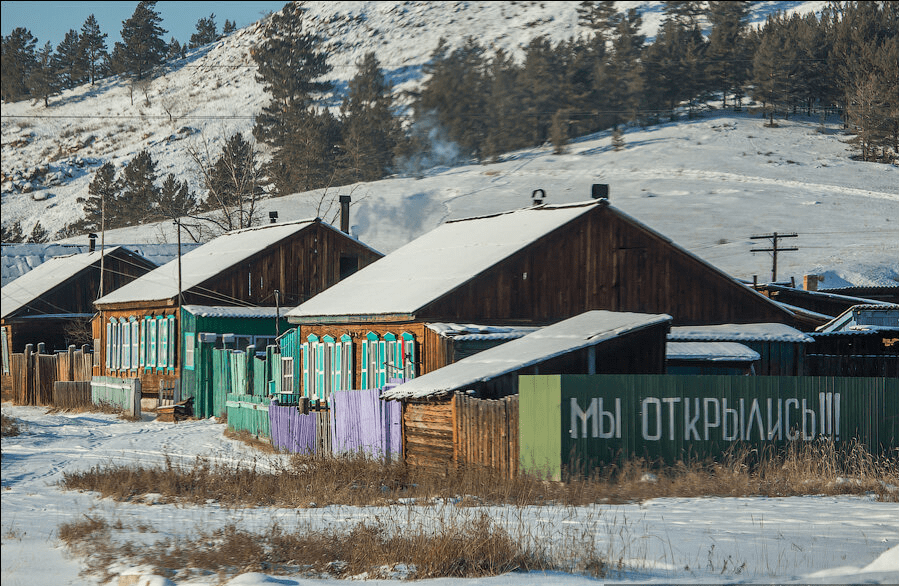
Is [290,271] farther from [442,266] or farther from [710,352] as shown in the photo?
[710,352]

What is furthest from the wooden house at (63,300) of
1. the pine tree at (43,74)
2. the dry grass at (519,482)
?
the dry grass at (519,482)

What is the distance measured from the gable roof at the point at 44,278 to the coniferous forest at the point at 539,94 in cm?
907

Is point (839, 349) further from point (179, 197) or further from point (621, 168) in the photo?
point (179, 197)

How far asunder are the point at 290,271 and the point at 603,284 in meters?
15.1

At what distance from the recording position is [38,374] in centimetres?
3922

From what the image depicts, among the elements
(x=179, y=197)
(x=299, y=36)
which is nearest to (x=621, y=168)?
(x=299, y=36)

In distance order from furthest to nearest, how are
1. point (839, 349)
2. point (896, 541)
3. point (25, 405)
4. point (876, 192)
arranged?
1. point (876, 192)
2. point (25, 405)
3. point (839, 349)
4. point (896, 541)

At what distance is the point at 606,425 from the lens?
671 inches

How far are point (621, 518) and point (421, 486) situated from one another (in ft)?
14.3

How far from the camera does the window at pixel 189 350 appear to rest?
36722 mm

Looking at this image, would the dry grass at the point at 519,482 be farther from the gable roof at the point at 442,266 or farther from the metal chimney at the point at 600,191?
the metal chimney at the point at 600,191

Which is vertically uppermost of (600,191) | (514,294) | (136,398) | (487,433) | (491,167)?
(491,167)

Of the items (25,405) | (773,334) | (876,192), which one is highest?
(876,192)

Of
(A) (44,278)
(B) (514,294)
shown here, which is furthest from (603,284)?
(A) (44,278)
